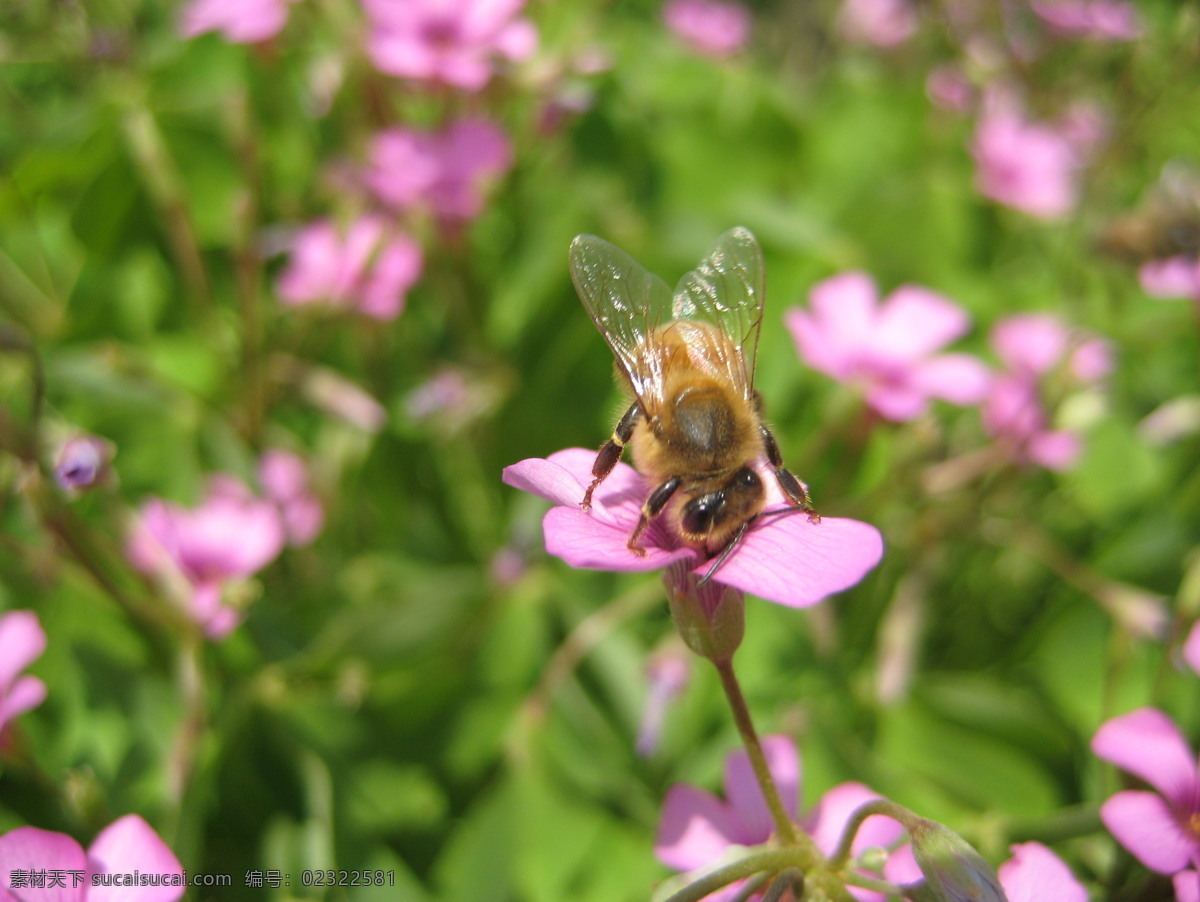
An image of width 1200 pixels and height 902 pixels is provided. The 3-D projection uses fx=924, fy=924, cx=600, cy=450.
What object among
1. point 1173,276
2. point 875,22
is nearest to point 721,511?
point 1173,276

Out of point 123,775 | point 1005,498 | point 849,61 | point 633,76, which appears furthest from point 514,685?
point 849,61

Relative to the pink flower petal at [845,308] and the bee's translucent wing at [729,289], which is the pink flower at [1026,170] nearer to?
the pink flower petal at [845,308]

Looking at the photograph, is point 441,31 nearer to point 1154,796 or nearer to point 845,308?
point 845,308

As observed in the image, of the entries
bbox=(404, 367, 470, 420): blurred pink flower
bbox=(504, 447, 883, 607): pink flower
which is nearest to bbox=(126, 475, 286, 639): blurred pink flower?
bbox=(404, 367, 470, 420): blurred pink flower

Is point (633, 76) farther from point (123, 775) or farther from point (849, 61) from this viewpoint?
point (123, 775)

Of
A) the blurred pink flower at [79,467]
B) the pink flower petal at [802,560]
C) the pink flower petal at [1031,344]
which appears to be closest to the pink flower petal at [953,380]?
the pink flower petal at [1031,344]

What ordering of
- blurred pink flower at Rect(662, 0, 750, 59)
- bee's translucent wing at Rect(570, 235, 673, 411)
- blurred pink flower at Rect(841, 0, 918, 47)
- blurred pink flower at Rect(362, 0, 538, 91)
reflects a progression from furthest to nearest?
blurred pink flower at Rect(841, 0, 918, 47)
blurred pink flower at Rect(662, 0, 750, 59)
blurred pink flower at Rect(362, 0, 538, 91)
bee's translucent wing at Rect(570, 235, 673, 411)

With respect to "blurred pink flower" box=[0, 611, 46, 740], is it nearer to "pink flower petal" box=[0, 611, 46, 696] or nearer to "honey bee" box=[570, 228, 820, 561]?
"pink flower petal" box=[0, 611, 46, 696]
